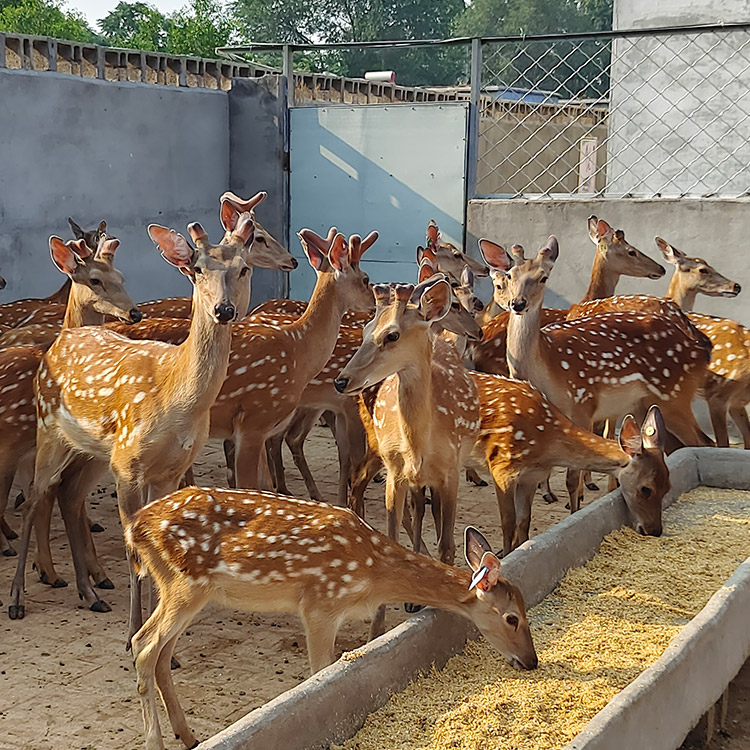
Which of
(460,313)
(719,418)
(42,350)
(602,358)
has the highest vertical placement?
(460,313)

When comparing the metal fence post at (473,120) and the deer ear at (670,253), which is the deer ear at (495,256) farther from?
the metal fence post at (473,120)

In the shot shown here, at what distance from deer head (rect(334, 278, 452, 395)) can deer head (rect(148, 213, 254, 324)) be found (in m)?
0.53

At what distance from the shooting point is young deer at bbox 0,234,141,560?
5.22 metres

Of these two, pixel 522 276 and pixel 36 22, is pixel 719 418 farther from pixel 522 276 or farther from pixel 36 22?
pixel 36 22

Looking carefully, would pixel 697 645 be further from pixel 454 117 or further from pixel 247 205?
pixel 454 117

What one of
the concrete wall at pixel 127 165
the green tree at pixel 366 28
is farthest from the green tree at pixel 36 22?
the concrete wall at pixel 127 165

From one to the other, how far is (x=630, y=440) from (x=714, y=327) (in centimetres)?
214

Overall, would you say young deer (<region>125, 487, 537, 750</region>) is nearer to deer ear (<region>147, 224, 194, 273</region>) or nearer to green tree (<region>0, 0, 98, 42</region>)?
deer ear (<region>147, 224, 194, 273</region>)

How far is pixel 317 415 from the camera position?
22.2ft

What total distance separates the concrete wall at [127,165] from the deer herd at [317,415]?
2.97ft

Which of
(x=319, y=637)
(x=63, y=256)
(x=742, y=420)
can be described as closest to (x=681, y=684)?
(x=319, y=637)

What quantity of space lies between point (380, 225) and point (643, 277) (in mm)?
2167

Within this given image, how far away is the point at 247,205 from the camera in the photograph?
20.1ft

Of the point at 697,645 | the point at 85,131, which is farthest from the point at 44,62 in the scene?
the point at 697,645
